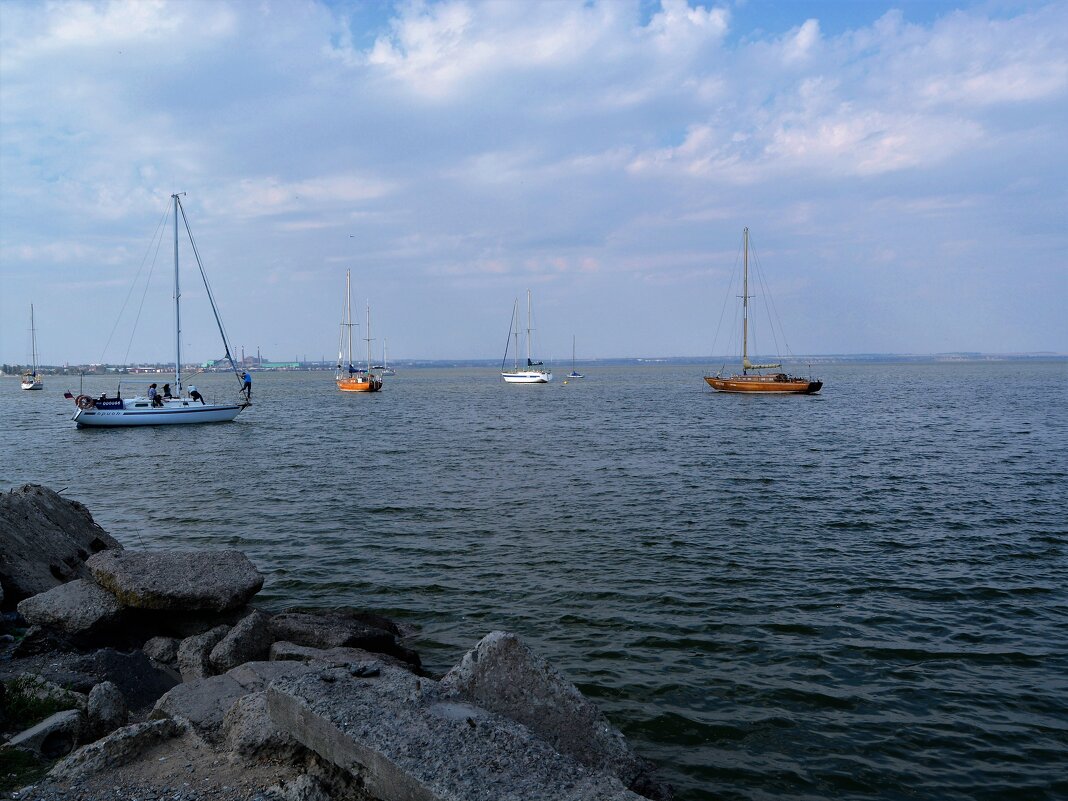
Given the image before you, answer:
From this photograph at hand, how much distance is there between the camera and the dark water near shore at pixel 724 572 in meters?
7.93

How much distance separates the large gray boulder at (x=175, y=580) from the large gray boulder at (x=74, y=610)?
0.21 metres

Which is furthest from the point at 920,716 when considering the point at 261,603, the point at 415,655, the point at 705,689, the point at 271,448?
the point at 271,448

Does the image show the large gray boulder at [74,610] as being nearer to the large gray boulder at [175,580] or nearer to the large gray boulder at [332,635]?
the large gray boulder at [175,580]

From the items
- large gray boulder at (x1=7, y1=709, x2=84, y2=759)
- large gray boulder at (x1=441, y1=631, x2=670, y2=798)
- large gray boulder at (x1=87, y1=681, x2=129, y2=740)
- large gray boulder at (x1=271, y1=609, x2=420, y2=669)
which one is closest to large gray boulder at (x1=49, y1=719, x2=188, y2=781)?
large gray boulder at (x1=7, y1=709, x2=84, y2=759)

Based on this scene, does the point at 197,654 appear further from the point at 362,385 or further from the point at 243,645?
the point at 362,385

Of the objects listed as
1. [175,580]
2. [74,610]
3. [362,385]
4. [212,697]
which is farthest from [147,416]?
[362,385]

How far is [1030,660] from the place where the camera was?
980 centimetres

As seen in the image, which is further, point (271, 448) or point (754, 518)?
point (271, 448)

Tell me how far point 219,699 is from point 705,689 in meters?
5.55

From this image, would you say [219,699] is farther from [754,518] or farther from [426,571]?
[754,518]

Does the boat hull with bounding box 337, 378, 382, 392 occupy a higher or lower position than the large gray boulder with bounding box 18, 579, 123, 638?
higher

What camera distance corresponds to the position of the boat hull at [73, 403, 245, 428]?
43750 millimetres

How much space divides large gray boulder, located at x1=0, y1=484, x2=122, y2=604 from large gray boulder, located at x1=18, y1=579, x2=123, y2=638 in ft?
3.83

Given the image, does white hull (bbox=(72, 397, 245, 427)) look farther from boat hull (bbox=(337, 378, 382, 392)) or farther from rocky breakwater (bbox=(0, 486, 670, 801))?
boat hull (bbox=(337, 378, 382, 392))
